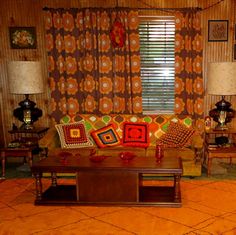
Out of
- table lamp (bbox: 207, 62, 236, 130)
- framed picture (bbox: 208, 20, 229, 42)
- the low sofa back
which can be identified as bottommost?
the low sofa back

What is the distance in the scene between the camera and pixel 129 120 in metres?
4.96

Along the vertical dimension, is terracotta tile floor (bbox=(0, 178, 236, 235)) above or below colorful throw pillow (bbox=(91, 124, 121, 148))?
below

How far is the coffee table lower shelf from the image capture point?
3496 millimetres

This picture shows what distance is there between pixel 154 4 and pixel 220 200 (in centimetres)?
319

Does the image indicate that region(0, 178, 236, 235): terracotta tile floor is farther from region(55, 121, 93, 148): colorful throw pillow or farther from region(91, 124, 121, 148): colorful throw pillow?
region(91, 124, 121, 148): colorful throw pillow

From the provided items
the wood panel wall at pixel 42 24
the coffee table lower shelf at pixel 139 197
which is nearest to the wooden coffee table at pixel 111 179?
the coffee table lower shelf at pixel 139 197

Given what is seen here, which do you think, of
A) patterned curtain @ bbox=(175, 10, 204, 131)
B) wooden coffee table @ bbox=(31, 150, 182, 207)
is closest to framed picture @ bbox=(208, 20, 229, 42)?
patterned curtain @ bbox=(175, 10, 204, 131)

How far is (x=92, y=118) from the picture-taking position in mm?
5008

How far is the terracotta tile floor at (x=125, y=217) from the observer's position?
3000mm

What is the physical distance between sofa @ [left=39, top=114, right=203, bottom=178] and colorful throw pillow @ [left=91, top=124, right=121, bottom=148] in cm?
6

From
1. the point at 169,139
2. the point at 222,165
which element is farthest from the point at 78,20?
the point at 222,165

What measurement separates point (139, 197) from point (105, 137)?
1.39 meters

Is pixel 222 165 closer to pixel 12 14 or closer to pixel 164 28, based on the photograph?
pixel 164 28

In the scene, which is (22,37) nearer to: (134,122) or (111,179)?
(134,122)
